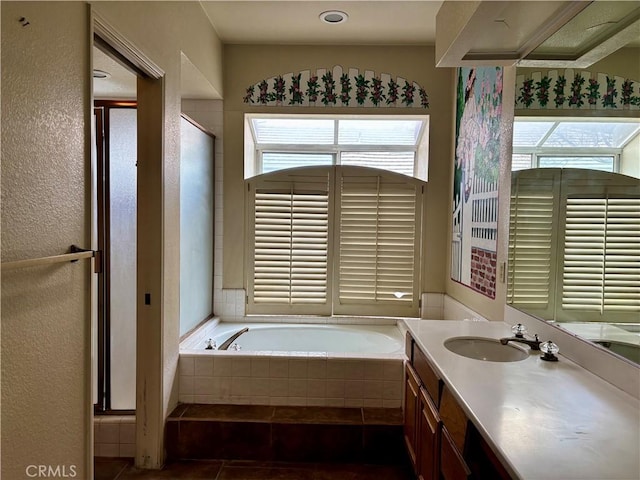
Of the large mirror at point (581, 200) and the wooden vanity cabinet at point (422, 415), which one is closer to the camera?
the large mirror at point (581, 200)

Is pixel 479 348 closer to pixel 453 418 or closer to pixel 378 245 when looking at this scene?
pixel 453 418

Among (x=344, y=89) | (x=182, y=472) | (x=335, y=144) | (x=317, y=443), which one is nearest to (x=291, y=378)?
(x=317, y=443)

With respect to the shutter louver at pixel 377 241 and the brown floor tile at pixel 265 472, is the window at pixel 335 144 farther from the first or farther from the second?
the brown floor tile at pixel 265 472

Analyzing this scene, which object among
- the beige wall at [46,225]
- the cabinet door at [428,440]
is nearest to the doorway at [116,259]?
the beige wall at [46,225]

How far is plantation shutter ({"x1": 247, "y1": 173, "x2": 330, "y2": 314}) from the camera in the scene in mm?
3631

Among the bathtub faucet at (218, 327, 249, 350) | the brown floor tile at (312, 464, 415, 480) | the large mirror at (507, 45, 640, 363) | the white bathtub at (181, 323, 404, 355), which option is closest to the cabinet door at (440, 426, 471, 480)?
the large mirror at (507, 45, 640, 363)

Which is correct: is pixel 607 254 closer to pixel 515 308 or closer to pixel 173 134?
pixel 515 308

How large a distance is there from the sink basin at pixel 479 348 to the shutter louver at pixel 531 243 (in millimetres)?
258

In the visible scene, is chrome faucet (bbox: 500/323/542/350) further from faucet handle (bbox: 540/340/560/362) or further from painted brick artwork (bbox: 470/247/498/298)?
painted brick artwork (bbox: 470/247/498/298)

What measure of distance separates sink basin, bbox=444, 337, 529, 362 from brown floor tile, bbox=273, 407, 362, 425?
847 millimetres

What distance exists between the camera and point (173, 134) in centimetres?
244

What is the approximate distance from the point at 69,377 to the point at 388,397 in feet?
5.90

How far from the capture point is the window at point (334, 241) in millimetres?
3631

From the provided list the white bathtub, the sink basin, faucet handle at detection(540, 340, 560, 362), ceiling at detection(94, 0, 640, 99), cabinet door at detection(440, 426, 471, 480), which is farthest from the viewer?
the white bathtub
